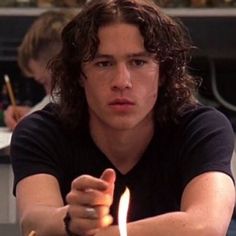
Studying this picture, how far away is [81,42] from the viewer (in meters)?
1.47

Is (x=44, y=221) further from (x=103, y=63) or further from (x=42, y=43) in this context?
(x=42, y=43)

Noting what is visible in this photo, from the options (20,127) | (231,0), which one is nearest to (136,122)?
(20,127)

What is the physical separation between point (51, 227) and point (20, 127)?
34 centimetres

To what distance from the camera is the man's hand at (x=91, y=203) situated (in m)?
0.91

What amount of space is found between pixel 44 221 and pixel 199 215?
0.88ft

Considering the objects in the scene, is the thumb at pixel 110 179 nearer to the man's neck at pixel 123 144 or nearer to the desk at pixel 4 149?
the man's neck at pixel 123 144

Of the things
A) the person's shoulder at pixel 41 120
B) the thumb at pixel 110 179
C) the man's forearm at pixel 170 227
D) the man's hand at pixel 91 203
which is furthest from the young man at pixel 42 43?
the thumb at pixel 110 179

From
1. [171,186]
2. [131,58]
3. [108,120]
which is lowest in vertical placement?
[171,186]

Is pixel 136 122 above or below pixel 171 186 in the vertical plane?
above

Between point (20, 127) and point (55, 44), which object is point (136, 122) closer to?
point (20, 127)

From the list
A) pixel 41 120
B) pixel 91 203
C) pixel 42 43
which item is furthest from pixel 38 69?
pixel 91 203

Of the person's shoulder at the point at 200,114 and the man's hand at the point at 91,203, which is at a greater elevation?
the man's hand at the point at 91,203

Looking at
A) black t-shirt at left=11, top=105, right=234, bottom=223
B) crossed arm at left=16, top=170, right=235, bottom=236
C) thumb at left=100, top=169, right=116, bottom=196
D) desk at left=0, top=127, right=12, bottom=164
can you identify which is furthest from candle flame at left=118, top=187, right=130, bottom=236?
desk at left=0, top=127, right=12, bottom=164

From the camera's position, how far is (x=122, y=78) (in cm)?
139
